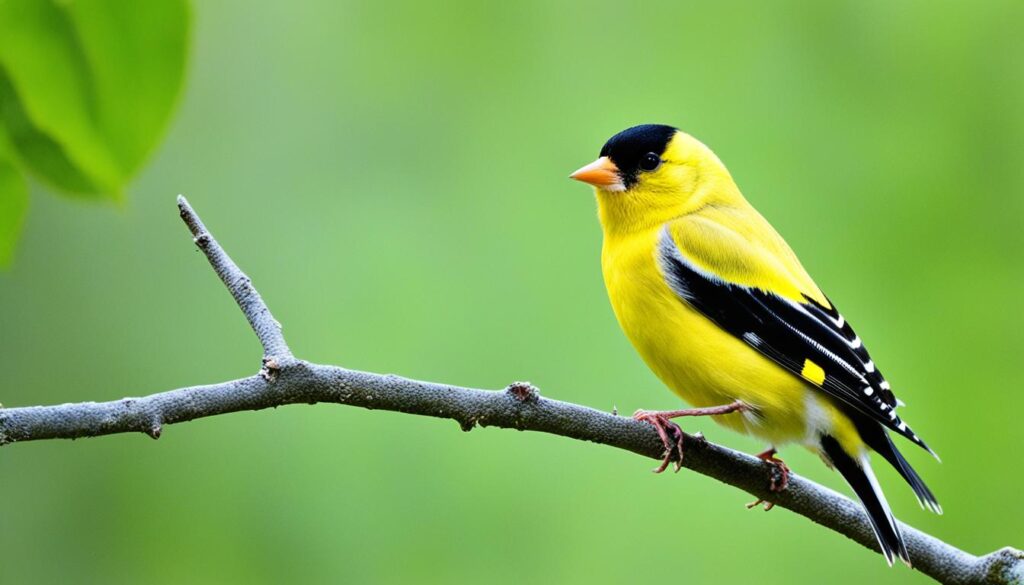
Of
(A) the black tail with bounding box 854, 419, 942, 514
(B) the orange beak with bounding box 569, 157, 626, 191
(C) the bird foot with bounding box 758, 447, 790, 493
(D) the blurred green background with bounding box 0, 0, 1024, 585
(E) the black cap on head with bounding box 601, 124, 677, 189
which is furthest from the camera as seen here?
(D) the blurred green background with bounding box 0, 0, 1024, 585

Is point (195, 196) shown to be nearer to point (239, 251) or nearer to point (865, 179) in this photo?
point (239, 251)

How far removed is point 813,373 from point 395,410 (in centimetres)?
146

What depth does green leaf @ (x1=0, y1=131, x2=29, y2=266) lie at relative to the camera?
4.57ft

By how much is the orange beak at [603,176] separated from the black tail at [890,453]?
104cm

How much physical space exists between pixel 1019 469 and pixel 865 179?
4.82 feet

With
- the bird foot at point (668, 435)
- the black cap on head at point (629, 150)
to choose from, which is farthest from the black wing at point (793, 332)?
the bird foot at point (668, 435)

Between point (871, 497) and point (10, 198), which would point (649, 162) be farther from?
point (10, 198)

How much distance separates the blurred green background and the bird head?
913 millimetres

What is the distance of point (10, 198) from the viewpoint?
1.46 m

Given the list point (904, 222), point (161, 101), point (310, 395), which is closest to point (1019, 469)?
point (904, 222)

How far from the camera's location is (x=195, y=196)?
5184mm

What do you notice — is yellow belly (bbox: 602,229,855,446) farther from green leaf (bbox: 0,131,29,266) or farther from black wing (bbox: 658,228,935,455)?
green leaf (bbox: 0,131,29,266)

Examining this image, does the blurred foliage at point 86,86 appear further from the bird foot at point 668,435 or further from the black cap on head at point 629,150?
the black cap on head at point 629,150

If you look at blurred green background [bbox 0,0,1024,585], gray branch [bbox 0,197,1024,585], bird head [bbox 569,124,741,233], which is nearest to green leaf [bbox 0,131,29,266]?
gray branch [bbox 0,197,1024,585]
